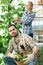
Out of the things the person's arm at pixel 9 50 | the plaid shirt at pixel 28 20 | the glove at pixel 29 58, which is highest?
the plaid shirt at pixel 28 20

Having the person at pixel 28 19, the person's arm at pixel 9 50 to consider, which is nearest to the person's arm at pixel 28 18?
the person at pixel 28 19

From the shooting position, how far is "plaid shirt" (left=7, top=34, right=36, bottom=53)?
2.56 meters

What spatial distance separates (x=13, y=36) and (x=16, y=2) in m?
0.31

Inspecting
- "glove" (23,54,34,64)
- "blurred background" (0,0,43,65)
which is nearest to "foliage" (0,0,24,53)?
"blurred background" (0,0,43,65)

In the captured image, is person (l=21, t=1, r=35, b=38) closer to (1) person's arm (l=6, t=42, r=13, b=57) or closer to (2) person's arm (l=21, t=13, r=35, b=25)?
(2) person's arm (l=21, t=13, r=35, b=25)

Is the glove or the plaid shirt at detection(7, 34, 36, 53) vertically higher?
the plaid shirt at detection(7, 34, 36, 53)

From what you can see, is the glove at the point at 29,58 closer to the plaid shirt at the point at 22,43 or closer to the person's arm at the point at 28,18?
the plaid shirt at the point at 22,43

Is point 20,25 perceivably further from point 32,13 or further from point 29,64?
point 29,64

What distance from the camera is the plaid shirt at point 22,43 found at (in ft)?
8.40

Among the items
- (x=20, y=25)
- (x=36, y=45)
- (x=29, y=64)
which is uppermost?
(x=20, y=25)

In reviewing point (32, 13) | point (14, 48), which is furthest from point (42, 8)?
point (14, 48)

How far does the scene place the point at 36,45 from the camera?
2.56 meters

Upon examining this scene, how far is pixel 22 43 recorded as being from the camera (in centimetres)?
258

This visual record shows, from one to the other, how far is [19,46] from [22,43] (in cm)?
4
